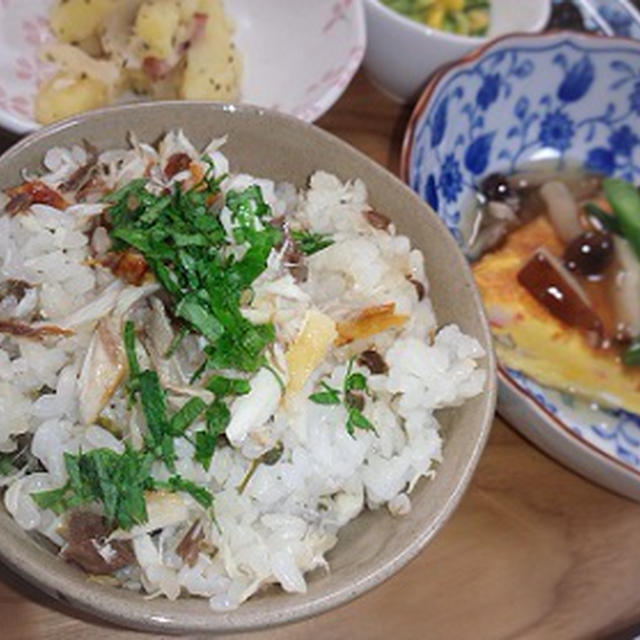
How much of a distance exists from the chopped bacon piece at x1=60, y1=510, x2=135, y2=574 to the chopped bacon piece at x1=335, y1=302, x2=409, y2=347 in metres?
0.37

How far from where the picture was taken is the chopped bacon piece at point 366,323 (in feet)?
4.48

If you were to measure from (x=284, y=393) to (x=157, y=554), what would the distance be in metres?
0.24

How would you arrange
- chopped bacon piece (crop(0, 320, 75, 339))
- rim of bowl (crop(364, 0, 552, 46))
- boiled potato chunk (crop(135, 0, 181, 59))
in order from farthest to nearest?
rim of bowl (crop(364, 0, 552, 46)), boiled potato chunk (crop(135, 0, 181, 59)), chopped bacon piece (crop(0, 320, 75, 339))

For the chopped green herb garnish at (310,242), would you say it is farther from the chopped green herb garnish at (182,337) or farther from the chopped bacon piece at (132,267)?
the chopped bacon piece at (132,267)

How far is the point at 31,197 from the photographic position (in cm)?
139

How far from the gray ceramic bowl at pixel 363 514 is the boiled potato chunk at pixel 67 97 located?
38 centimetres

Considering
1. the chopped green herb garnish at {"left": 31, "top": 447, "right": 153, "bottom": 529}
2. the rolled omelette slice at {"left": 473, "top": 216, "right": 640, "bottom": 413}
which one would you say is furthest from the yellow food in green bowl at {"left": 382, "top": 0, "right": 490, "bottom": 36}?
the chopped green herb garnish at {"left": 31, "top": 447, "right": 153, "bottom": 529}

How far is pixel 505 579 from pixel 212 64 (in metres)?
1.08

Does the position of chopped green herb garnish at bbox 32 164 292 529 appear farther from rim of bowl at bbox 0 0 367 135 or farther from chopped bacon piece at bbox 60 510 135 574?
rim of bowl at bbox 0 0 367 135

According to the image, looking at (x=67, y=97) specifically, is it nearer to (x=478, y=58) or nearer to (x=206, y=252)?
(x=206, y=252)

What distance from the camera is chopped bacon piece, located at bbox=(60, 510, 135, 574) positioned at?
4.01 feet

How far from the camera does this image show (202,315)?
126 cm

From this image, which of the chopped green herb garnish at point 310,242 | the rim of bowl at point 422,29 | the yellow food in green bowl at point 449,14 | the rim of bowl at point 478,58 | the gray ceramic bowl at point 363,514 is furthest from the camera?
the yellow food in green bowl at point 449,14

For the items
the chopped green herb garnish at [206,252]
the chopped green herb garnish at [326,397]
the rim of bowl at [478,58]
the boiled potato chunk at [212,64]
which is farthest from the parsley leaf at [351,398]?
the boiled potato chunk at [212,64]
